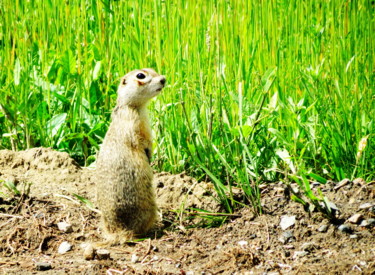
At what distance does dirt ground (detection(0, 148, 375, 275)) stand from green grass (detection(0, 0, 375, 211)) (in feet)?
0.80

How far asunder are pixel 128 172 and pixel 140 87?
582 millimetres

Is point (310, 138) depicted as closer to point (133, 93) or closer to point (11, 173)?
point (133, 93)

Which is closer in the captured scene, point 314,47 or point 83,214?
point 83,214

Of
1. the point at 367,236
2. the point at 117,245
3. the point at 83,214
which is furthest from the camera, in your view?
the point at 83,214

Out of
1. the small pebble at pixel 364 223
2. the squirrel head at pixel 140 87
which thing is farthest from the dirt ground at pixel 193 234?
the squirrel head at pixel 140 87

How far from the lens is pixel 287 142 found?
4.07 m

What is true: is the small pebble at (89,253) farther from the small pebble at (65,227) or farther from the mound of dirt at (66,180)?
the mound of dirt at (66,180)

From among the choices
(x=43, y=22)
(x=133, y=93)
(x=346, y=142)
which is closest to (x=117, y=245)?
(x=133, y=93)

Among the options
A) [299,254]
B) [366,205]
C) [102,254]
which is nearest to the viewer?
[299,254]

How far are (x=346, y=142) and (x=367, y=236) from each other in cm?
93

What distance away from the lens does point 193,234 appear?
3678 millimetres

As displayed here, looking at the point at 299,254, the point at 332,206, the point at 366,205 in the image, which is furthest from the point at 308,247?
the point at 366,205

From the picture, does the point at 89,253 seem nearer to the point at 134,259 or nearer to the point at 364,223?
the point at 134,259

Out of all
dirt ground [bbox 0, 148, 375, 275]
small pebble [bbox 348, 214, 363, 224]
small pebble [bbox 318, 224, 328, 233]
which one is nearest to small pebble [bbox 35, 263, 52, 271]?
dirt ground [bbox 0, 148, 375, 275]
